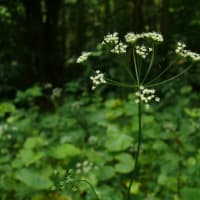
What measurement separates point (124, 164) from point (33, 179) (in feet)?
2.02

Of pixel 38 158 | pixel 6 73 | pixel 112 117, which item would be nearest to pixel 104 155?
pixel 38 158

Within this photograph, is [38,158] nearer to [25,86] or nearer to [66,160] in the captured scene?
[66,160]

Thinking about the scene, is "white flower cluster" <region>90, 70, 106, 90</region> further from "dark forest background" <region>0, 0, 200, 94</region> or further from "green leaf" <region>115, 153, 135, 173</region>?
"dark forest background" <region>0, 0, 200, 94</region>

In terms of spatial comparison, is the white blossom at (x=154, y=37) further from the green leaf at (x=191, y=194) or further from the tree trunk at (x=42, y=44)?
the tree trunk at (x=42, y=44)

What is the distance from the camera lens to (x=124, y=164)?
9.07ft

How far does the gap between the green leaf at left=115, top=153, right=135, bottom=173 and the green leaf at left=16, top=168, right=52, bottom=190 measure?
1.55 ft

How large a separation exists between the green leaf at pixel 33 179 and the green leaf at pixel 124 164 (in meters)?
0.47

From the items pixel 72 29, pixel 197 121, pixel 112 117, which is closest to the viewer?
Answer: pixel 197 121

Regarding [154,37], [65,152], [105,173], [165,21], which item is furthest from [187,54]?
[165,21]

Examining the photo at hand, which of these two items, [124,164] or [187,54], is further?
[124,164]

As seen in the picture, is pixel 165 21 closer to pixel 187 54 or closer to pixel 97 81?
pixel 187 54

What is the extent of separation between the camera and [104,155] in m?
2.89

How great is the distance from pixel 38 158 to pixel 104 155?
475 mm

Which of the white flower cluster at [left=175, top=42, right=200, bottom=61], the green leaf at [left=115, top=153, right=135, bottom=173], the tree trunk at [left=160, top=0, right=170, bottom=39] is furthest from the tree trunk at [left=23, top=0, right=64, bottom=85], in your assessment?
the white flower cluster at [left=175, top=42, right=200, bottom=61]
